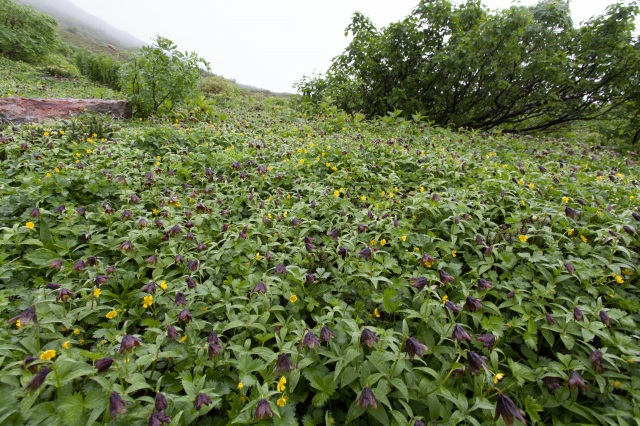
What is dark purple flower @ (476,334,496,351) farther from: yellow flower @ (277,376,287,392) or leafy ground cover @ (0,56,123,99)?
leafy ground cover @ (0,56,123,99)

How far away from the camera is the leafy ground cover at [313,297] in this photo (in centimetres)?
174

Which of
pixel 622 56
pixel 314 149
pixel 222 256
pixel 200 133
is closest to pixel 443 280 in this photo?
pixel 222 256

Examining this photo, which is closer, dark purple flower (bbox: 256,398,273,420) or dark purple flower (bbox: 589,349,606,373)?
dark purple flower (bbox: 256,398,273,420)

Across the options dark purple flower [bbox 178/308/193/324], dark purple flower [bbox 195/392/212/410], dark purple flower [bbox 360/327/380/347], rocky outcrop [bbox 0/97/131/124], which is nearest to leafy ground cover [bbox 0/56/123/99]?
rocky outcrop [bbox 0/97/131/124]

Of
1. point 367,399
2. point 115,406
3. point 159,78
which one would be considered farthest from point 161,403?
point 159,78

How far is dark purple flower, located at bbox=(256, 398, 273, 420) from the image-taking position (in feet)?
5.01

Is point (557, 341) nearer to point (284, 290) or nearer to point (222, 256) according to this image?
point (284, 290)

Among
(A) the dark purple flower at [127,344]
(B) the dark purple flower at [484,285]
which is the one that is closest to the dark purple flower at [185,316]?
(A) the dark purple flower at [127,344]

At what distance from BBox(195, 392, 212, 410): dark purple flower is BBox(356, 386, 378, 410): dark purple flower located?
81 cm

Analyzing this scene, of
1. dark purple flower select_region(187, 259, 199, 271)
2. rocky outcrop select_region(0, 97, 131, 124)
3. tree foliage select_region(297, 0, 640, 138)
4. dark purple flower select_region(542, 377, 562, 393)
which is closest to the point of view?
dark purple flower select_region(542, 377, 562, 393)

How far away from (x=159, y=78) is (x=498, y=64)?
874 centimetres

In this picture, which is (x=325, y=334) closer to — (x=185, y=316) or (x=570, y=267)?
(x=185, y=316)

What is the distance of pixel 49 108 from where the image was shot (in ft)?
23.2

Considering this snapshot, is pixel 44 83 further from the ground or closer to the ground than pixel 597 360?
closer to the ground
